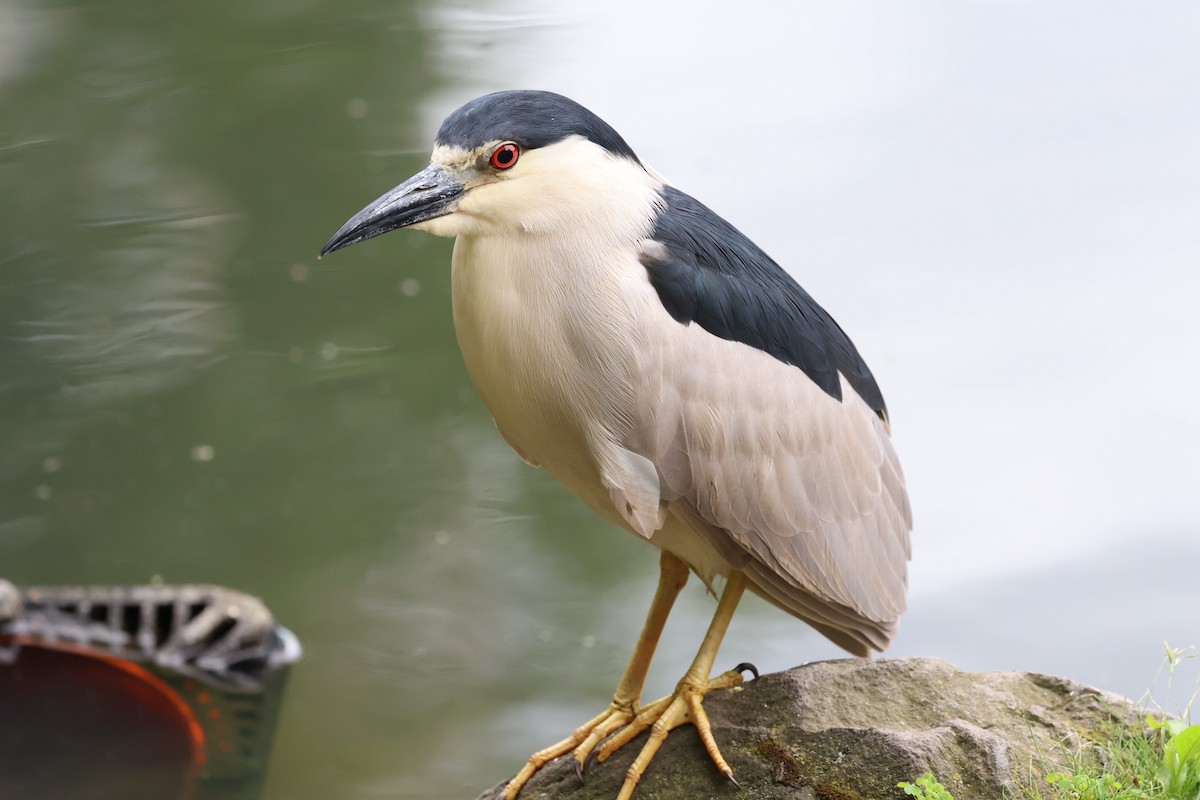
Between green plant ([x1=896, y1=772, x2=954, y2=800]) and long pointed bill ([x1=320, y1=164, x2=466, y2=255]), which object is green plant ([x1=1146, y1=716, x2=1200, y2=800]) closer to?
green plant ([x1=896, y1=772, x2=954, y2=800])

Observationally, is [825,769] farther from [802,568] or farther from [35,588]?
[35,588]

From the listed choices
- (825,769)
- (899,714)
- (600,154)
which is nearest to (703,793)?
(825,769)

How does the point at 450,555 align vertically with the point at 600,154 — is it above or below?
below

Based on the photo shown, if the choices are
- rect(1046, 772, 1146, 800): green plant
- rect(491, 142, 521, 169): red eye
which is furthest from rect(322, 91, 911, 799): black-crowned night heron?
rect(1046, 772, 1146, 800): green plant

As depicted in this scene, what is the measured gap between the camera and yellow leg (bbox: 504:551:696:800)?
272 cm

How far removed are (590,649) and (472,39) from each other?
4.07 metres

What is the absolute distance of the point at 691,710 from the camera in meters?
2.61

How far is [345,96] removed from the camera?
281 inches

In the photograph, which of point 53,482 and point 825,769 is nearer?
point 825,769

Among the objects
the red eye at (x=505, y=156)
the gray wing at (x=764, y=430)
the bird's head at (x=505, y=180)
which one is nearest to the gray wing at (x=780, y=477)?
the gray wing at (x=764, y=430)

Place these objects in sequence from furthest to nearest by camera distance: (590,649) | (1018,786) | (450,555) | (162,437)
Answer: (162,437)
(450,555)
(590,649)
(1018,786)

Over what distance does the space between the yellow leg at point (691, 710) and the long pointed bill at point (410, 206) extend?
3.10ft

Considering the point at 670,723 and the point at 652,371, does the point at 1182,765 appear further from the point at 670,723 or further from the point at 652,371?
the point at 652,371

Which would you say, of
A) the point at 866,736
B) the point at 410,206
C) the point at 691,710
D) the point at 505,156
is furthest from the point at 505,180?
the point at 866,736
